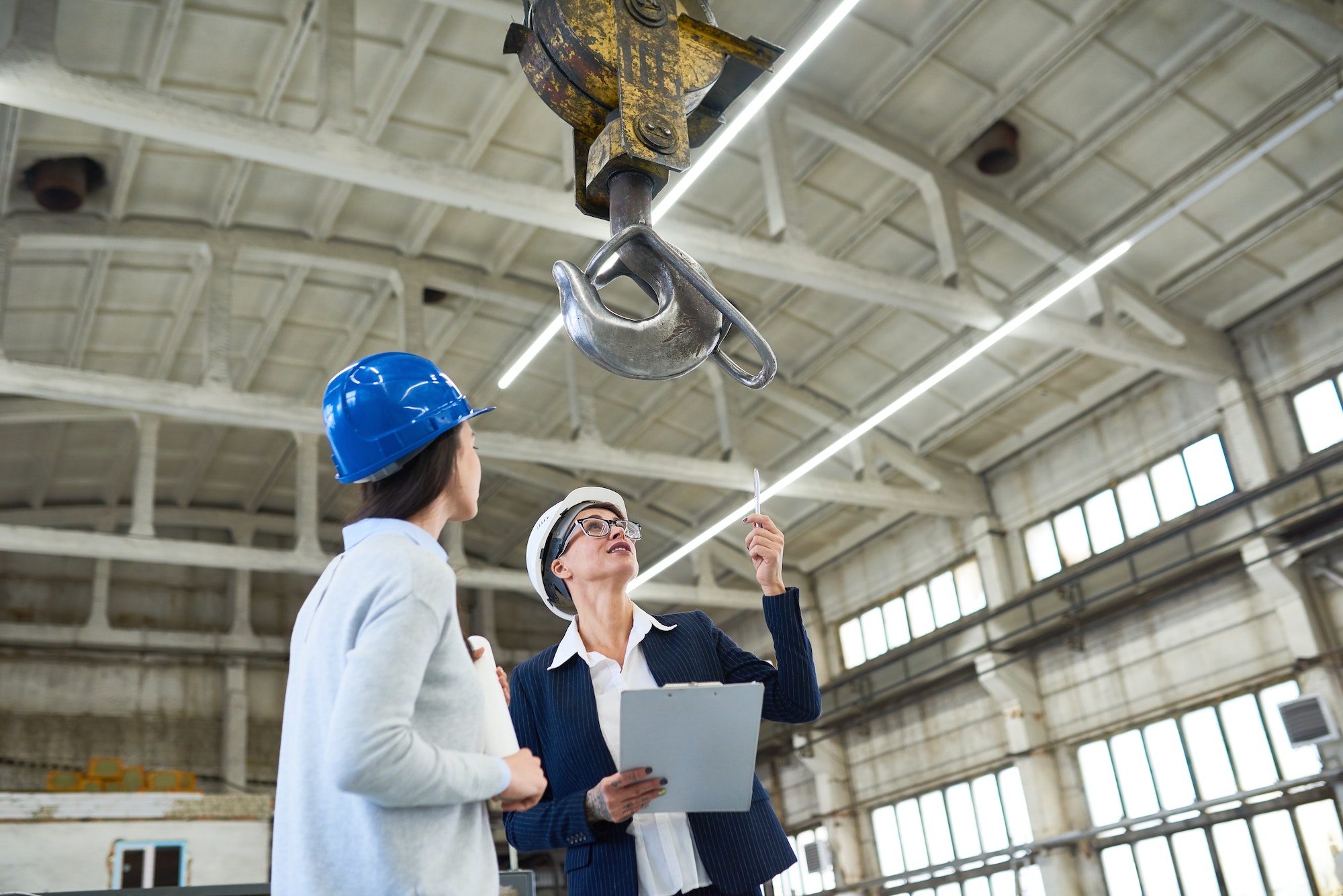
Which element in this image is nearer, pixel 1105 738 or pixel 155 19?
pixel 155 19

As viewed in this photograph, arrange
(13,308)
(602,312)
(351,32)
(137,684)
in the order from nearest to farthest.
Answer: (602,312)
(351,32)
(13,308)
(137,684)

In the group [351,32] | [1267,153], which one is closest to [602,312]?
[351,32]

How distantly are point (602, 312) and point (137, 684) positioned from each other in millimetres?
21694

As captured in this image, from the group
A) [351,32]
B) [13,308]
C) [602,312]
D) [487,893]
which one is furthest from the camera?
[13,308]

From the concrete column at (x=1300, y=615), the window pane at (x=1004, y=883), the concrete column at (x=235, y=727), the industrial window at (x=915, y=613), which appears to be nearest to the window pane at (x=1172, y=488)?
the concrete column at (x=1300, y=615)

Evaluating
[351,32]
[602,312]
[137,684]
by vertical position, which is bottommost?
[602,312]

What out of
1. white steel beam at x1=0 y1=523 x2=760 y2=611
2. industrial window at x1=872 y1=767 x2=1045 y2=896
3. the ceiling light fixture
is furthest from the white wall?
industrial window at x1=872 y1=767 x2=1045 y2=896

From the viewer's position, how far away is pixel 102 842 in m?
12.5

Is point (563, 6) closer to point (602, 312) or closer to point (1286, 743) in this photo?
point (602, 312)

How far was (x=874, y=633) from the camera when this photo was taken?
19297mm

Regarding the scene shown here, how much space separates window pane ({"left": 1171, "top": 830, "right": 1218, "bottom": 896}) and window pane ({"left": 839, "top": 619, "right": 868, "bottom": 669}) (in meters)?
6.56

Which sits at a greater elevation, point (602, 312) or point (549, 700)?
point (602, 312)

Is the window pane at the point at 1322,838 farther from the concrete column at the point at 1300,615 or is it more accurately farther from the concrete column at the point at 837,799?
the concrete column at the point at 837,799

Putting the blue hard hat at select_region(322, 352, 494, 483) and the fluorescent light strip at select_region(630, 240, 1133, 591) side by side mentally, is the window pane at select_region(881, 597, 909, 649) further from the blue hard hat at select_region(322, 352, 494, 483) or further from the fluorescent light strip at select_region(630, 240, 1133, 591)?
A: the blue hard hat at select_region(322, 352, 494, 483)
